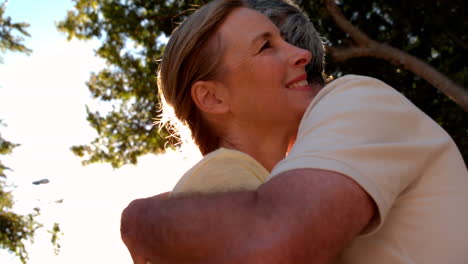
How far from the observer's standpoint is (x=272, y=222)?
1298 millimetres

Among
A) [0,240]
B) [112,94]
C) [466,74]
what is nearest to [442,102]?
[466,74]

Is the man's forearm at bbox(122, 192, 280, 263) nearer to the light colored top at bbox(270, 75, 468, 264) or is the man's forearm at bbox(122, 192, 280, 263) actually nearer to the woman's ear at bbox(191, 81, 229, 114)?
the light colored top at bbox(270, 75, 468, 264)

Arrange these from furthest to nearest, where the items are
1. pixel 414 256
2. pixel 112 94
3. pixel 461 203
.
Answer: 1. pixel 112 94
2. pixel 461 203
3. pixel 414 256

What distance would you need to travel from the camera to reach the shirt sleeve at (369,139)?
1.42 meters

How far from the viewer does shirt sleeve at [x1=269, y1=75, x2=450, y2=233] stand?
1.42 m

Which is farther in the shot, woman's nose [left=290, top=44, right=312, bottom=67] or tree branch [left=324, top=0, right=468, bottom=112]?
tree branch [left=324, top=0, right=468, bottom=112]

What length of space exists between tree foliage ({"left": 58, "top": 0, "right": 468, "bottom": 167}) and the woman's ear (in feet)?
27.7

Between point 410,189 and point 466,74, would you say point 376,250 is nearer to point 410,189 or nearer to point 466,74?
point 410,189

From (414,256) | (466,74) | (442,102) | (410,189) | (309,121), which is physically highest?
(309,121)

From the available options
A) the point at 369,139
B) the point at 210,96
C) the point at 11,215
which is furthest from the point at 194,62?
the point at 11,215

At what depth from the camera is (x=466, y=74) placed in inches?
406

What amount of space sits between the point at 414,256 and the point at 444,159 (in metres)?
0.32

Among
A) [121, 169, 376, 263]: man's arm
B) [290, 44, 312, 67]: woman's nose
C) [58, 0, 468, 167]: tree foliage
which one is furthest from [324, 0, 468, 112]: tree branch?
[121, 169, 376, 263]: man's arm

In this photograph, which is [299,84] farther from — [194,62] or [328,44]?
[328,44]
